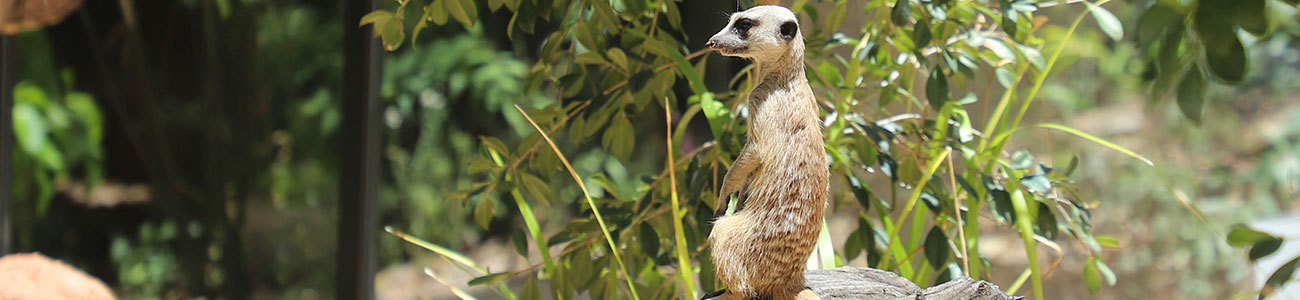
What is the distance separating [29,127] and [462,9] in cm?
144

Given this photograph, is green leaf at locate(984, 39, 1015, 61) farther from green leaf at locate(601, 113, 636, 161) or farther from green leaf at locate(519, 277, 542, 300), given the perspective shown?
green leaf at locate(519, 277, 542, 300)

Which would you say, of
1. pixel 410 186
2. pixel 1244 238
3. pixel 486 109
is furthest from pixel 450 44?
pixel 1244 238

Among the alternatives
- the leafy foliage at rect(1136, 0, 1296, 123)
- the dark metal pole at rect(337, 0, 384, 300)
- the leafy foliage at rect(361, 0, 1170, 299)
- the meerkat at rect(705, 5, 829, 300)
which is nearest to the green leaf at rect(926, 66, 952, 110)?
the leafy foliage at rect(361, 0, 1170, 299)

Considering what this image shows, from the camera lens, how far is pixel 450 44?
1.65 m

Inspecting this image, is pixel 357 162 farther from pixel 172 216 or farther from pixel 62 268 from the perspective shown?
pixel 172 216

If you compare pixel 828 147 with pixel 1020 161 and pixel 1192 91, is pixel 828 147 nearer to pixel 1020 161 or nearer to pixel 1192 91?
pixel 1020 161

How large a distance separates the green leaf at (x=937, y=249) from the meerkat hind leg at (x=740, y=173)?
0.84 ft

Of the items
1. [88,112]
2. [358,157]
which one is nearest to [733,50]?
[358,157]

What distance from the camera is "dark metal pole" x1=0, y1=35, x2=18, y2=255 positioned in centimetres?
154

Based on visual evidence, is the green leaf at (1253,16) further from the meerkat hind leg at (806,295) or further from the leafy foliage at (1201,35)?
the meerkat hind leg at (806,295)

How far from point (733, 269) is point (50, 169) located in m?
1.74

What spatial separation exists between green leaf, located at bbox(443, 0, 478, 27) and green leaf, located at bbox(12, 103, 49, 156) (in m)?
1.42

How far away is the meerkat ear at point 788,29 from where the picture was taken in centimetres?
52

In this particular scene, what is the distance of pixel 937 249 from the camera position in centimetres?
75
